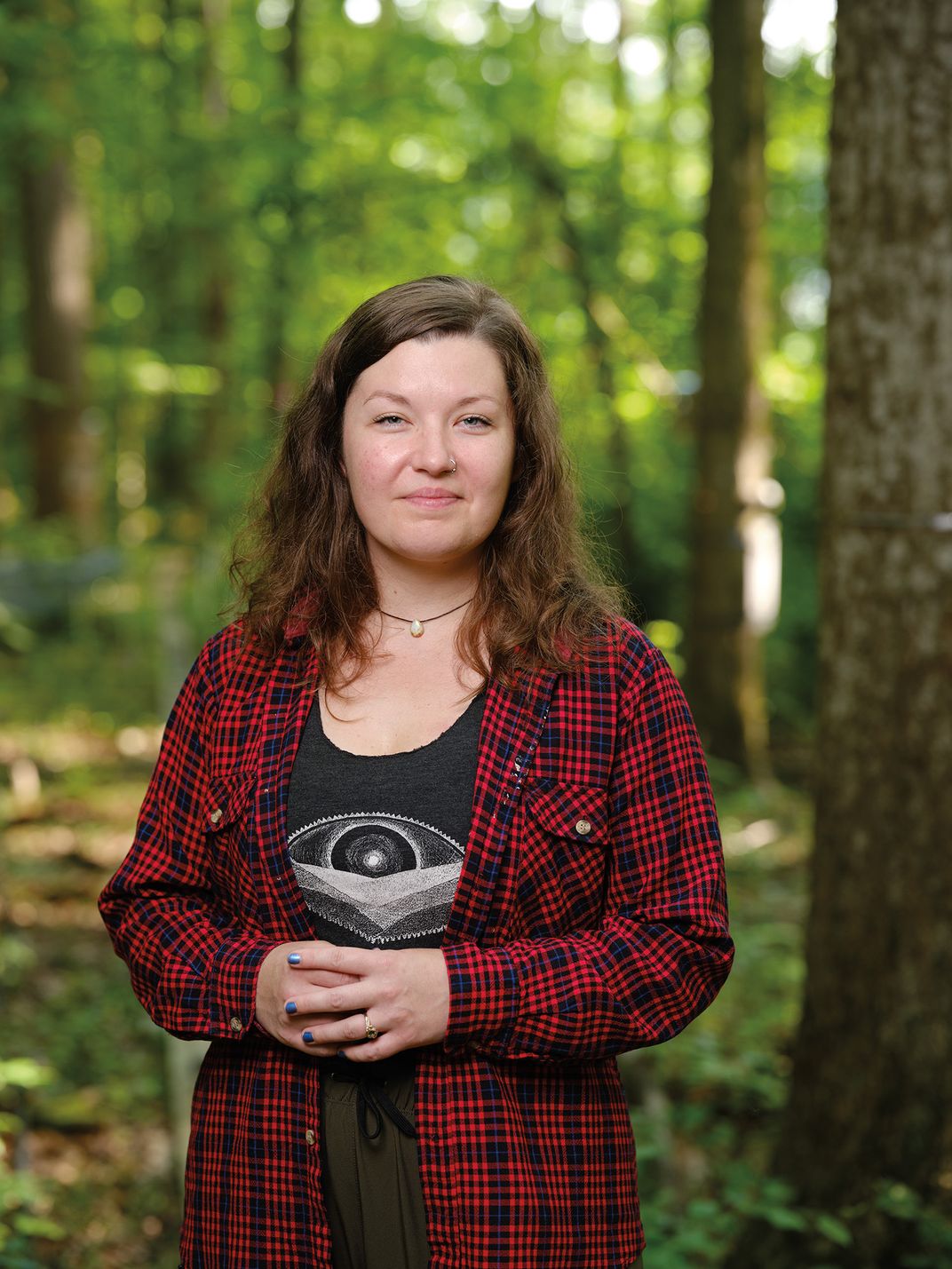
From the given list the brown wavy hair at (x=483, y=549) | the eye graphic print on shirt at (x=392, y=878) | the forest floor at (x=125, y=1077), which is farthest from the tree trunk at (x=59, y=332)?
the eye graphic print on shirt at (x=392, y=878)

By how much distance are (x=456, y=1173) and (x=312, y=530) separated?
1.11 meters

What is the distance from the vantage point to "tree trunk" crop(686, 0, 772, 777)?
9727mm

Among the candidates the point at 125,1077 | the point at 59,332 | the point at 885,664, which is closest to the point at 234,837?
the point at 885,664

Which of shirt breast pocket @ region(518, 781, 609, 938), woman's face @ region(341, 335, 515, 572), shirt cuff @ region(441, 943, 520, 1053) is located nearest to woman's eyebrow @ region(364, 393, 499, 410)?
woman's face @ region(341, 335, 515, 572)

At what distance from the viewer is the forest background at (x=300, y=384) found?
15.4ft

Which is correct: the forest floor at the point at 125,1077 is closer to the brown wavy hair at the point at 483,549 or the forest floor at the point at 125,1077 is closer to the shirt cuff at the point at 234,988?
the shirt cuff at the point at 234,988

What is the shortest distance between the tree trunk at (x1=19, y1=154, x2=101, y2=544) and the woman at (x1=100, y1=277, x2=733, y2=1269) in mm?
13578

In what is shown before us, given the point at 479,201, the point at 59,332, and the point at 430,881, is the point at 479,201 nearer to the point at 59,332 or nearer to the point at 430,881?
the point at 59,332

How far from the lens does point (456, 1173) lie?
78.4 inches

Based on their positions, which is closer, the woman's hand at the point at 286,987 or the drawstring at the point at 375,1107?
the woman's hand at the point at 286,987

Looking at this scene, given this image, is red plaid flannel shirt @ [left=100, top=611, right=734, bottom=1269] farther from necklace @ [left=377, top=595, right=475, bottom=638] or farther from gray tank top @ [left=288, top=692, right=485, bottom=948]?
necklace @ [left=377, top=595, right=475, bottom=638]

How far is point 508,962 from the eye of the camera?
1987 millimetres

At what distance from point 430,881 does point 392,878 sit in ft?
0.20

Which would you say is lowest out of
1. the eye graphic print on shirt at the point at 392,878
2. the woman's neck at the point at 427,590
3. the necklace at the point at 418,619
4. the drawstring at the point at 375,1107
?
the drawstring at the point at 375,1107
